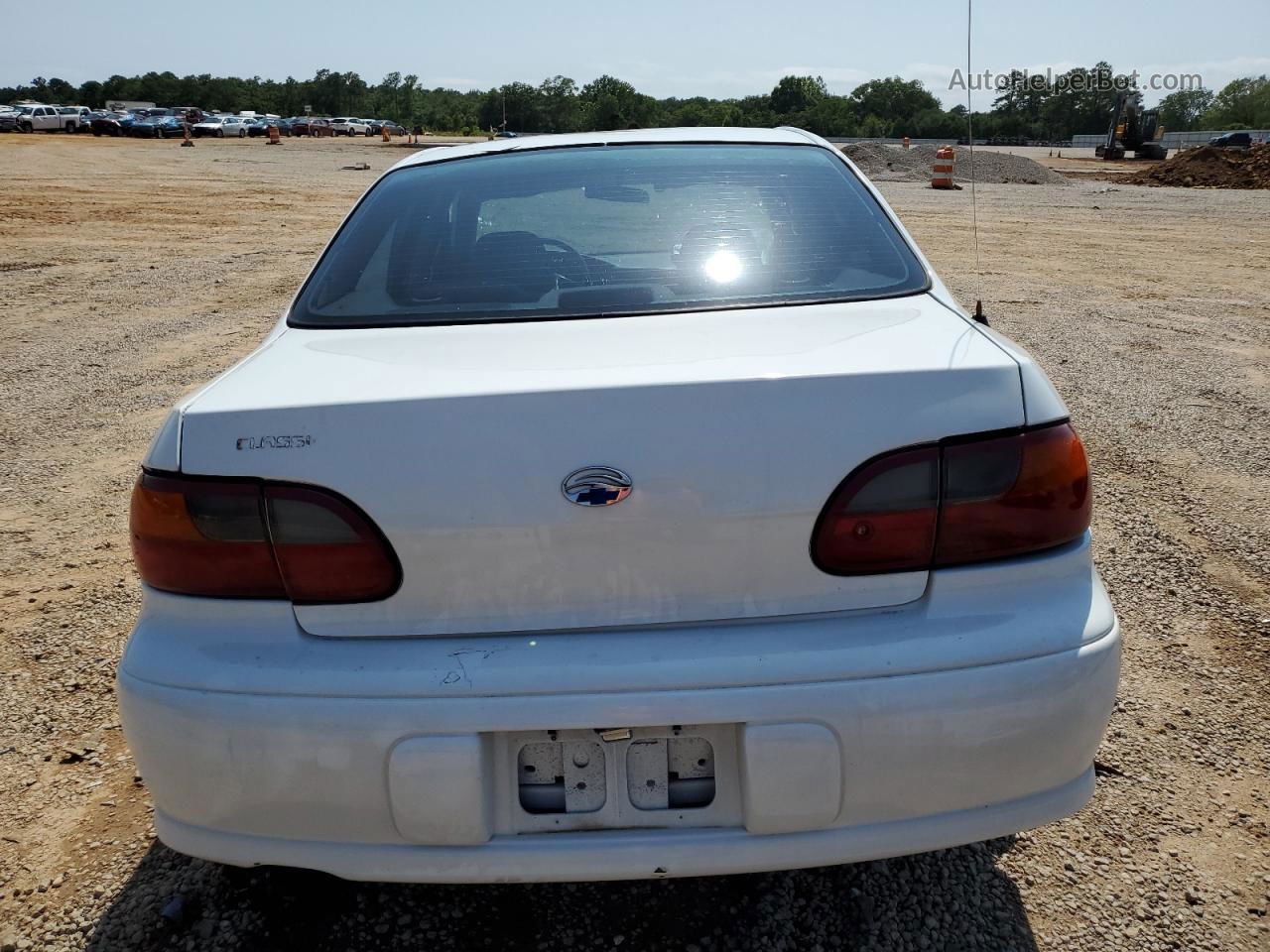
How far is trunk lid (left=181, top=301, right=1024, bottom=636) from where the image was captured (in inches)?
61.1

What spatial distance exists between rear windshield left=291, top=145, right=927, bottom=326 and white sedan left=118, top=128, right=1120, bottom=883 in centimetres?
44

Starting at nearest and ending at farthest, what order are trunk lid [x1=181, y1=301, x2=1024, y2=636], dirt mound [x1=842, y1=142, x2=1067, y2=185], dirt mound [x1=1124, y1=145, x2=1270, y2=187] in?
trunk lid [x1=181, y1=301, x2=1024, y2=636], dirt mound [x1=1124, y1=145, x2=1270, y2=187], dirt mound [x1=842, y1=142, x2=1067, y2=185]

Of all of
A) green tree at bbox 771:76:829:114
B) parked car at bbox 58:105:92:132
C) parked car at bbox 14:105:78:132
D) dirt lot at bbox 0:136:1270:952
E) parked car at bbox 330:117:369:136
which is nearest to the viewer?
dirt lot at bbox 0:136:1270:952

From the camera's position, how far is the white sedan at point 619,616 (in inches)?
61.2

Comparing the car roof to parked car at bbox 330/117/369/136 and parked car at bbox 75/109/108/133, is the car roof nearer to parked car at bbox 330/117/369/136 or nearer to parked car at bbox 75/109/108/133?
parked car at bbox 75/109/108/133

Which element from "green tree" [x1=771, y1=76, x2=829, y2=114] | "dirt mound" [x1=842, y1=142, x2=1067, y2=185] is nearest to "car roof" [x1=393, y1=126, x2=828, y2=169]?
"dirt mound" [x1=842, y1=142, x2=1067, y2=185]

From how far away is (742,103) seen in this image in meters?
78.3

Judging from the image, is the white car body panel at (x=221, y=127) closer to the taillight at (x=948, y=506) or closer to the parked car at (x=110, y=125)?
the parked car at (x=110, y=125)

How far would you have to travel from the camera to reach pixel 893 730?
1571 millimetres

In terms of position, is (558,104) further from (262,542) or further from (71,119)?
(262,542)

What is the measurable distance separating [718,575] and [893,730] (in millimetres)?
375

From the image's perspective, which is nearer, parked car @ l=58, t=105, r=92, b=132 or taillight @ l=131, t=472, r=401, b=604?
taillight @ l=131, t=472, r=401, b=604

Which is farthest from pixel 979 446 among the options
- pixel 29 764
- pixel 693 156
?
pixel 29 764

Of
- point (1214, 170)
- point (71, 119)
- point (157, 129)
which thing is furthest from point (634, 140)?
point (71, 119)
